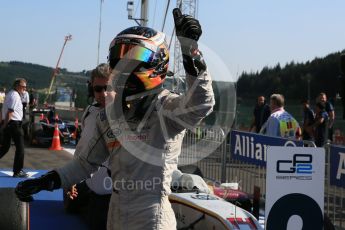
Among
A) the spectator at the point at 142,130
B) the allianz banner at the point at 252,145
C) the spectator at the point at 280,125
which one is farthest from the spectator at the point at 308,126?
the spectator at the point at 142,130

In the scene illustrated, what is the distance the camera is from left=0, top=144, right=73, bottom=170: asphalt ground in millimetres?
10391

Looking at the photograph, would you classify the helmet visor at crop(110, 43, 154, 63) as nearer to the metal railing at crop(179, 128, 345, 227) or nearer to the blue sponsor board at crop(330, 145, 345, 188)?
the metal railing at crop(179, 128, 345, 227)

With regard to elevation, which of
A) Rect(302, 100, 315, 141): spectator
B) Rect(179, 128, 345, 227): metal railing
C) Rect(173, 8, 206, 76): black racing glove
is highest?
Rect(173, 8, 206, 76): black racing glove

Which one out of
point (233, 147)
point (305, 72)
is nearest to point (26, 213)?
point (233, 147)

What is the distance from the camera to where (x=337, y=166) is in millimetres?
5102

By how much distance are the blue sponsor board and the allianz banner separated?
14.8 inches

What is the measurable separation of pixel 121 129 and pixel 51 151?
1105 cm

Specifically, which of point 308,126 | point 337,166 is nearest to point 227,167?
point 337,166

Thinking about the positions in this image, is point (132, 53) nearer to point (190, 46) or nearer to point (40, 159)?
point (190, 46)

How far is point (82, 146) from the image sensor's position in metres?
2.66

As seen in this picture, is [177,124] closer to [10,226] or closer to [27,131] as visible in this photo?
[10,226]

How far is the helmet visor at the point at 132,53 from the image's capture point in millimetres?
2328

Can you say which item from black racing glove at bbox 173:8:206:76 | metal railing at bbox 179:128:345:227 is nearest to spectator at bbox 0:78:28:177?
metal railing at bbox 179:128:345:227

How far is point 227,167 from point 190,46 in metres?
5.43
